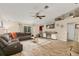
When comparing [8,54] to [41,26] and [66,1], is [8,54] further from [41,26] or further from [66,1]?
[66,1]

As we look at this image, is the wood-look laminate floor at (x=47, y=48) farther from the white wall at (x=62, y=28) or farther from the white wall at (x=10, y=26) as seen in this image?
the white wall at (x=10, y=26)

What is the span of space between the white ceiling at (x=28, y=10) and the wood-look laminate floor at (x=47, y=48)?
40 cm

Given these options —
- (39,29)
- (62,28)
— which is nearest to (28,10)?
(39,29)

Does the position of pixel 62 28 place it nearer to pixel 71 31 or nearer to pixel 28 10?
pixel 71 31

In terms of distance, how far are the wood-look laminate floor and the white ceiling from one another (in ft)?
1.31

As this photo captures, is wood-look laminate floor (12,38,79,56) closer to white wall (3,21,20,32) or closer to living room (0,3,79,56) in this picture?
living room (0,3,79,56)

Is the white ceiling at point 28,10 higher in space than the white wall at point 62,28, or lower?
higher

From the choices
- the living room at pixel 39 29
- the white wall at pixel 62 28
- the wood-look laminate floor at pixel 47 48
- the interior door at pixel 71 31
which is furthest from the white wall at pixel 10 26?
the interior door at pixel 71 31

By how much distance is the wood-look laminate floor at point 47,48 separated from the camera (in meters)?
2.32

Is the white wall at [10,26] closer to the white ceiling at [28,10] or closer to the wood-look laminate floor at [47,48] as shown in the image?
the white ceiling at [28,10]

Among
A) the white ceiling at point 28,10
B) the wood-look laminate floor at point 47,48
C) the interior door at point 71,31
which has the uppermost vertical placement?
the white ceiling at point 28,10

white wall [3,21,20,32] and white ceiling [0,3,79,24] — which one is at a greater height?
white ceiling [0,3,79,24]

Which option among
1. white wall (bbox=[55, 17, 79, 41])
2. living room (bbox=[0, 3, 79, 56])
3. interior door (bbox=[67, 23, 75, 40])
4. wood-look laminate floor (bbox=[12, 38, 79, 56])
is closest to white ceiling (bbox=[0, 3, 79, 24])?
living room (bbox=[0, 3, 79, 56])

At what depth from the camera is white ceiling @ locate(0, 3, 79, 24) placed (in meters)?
2.28
